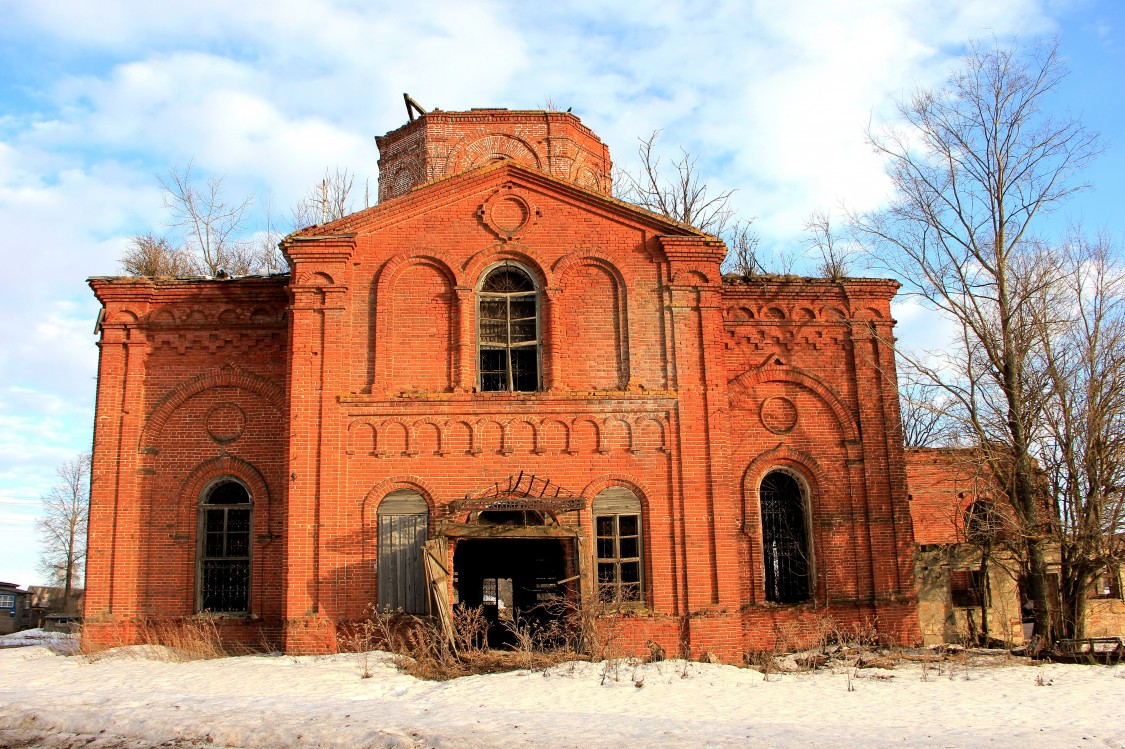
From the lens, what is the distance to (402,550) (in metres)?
14.4

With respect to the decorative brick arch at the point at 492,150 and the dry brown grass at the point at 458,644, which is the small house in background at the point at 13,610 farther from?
the dry brown grass at the point at 458,644

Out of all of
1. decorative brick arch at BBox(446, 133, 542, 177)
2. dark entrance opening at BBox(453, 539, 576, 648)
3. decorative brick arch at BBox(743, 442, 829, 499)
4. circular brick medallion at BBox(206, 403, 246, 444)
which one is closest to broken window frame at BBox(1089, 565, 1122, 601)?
decorative brick arch at BBox(743, 442, 829, 499)

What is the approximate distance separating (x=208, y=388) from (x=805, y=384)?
10.5 meters

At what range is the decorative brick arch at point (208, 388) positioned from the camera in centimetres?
1592

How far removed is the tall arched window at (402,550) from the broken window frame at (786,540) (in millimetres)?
5829

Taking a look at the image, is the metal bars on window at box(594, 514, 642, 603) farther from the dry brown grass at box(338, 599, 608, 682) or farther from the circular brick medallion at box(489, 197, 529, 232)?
the circular brick medallion at box(489, 197, 529, 232)

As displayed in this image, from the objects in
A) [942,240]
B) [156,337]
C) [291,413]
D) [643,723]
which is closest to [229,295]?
[156,337]

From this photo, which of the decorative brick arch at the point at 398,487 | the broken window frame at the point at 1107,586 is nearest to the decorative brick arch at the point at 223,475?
the decorative brick arch at the point at 398,487

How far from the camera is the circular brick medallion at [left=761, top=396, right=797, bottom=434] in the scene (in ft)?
54.2

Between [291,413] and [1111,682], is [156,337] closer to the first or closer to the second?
[291,413]

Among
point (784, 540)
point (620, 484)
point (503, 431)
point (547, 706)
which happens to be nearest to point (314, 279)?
point (503, 431)

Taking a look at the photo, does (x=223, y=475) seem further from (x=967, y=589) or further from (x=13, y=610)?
(x=13, y=610)

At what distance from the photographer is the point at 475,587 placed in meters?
17.6

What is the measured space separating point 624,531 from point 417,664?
12.6ft
